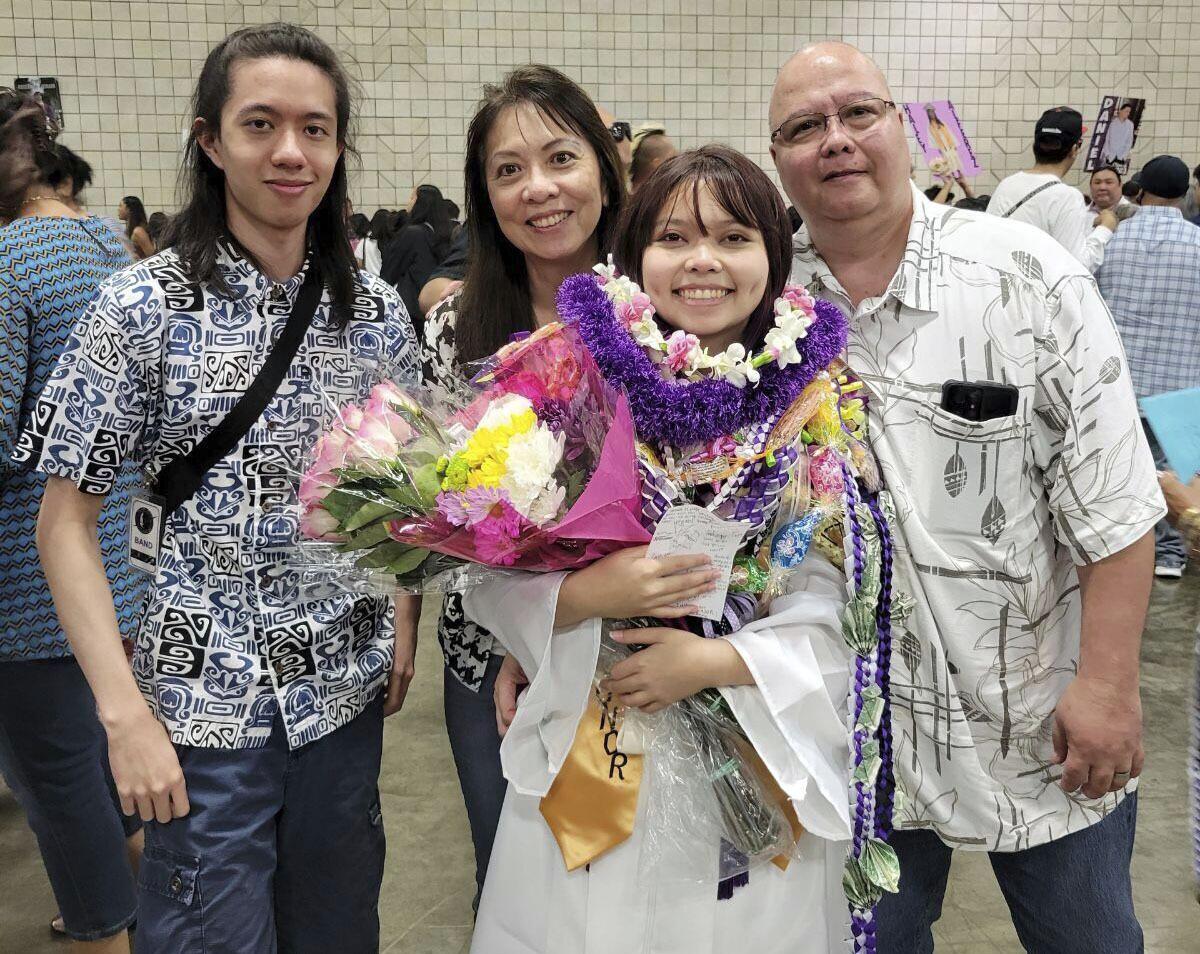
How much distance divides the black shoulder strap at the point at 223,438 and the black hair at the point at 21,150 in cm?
107

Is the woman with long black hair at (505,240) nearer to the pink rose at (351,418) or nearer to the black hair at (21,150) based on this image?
the pink rose at (351,418)

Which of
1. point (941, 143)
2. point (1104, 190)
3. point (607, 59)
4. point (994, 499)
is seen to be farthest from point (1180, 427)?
point (607, 59)

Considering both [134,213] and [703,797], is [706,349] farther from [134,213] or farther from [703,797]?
[134,213]

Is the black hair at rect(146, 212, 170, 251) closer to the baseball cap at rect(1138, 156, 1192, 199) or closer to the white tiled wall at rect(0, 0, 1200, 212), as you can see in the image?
the white tiled wall at rect(0, 0, 1200, 212)

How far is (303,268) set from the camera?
169 cm

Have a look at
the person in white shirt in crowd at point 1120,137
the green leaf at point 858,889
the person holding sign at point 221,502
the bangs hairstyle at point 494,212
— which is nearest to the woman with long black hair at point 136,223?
the bangs hairstyle at point 494,212

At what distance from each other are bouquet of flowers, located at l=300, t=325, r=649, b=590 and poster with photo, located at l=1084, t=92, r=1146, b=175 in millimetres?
6933

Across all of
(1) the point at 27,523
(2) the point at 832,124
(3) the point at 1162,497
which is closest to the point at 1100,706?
(3) the point at 1162,497

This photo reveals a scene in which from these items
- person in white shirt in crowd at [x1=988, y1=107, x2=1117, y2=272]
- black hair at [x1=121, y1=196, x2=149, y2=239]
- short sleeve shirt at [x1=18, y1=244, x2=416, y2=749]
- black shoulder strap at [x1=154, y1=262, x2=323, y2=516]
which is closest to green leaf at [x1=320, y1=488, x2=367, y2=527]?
short sleeve shirt at [x1=18, y1=244, x2=416, y2=749]

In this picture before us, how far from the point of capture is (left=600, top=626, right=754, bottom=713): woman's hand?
1.40m

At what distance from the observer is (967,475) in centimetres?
159

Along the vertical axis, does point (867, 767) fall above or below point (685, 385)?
below

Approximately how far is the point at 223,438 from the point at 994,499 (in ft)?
3.84

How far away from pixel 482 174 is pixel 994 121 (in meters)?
7.04
